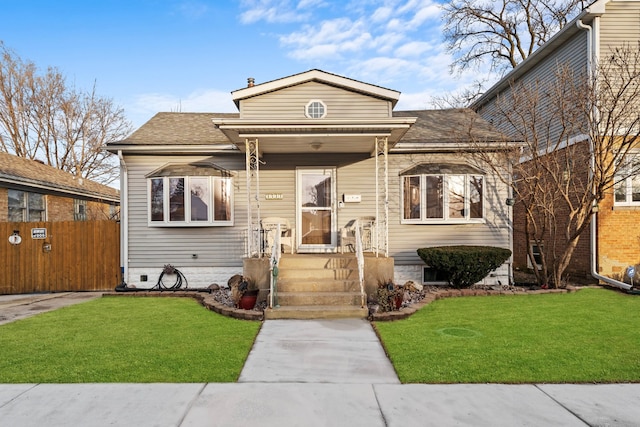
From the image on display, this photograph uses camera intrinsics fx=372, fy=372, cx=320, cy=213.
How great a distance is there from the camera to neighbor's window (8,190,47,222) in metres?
12.1

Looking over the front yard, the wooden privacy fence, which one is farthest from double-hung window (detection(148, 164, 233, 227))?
the front yard

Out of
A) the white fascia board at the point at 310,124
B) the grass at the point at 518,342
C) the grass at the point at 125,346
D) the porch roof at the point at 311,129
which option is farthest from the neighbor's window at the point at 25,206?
the grass at the point at 518,342

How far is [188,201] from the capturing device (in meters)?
9.86

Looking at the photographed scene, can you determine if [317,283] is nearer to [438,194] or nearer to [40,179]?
[438,194]

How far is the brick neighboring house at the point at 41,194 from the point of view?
38.9ft

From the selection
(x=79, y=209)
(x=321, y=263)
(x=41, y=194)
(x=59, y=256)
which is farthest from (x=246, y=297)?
(x=79, y=209)

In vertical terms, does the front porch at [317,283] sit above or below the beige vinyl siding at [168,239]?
below

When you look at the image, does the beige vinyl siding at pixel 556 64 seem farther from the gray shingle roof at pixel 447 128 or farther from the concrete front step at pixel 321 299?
the concrete front step at pixel 321 299

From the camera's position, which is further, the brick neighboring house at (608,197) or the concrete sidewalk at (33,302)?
the brick neighboring house at (608,197)

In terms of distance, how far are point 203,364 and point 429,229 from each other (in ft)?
23.7

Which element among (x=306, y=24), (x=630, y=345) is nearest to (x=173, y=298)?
(x=630, y=345)

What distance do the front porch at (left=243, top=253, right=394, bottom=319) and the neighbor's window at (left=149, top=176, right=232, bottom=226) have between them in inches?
94.9

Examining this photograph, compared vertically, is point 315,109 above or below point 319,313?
above

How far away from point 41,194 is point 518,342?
1537 centimetres
